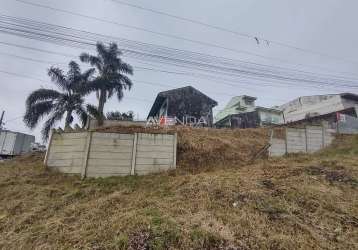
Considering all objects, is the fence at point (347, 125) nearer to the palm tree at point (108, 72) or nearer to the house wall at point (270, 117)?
the house wall at point (270, 117)

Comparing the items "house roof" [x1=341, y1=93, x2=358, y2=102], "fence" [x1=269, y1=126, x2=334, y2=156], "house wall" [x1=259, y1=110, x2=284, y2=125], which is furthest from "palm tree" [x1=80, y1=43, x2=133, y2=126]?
"house roof" [x1=341, y1=93, x2=358, y2=102]

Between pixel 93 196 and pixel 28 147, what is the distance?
17826 mm

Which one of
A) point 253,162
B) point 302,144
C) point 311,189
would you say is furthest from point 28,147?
point 311,189

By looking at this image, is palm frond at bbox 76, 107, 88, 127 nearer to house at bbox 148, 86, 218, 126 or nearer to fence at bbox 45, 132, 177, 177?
fence at bbox 45, 132, 177, 177

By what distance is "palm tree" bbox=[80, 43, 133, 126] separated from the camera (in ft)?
61.0

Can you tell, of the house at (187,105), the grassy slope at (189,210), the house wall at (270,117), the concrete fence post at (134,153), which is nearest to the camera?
the grassy slope at (189,210)

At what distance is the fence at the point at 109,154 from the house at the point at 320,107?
51.4 feet

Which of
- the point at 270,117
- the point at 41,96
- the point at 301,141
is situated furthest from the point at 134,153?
the point at 270,117

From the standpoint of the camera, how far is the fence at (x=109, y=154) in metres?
9.51

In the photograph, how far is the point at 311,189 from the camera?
7227mm

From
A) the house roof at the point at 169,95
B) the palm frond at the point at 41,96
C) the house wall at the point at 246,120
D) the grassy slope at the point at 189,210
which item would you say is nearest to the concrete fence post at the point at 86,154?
the grassy slope at the point at 189,210

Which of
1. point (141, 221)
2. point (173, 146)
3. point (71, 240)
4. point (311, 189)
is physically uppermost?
point (173, 146)

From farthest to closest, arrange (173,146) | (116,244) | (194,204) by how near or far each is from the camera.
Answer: (173,146) < (194,204) < (116,244)

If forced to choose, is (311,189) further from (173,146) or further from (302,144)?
(302,144)
